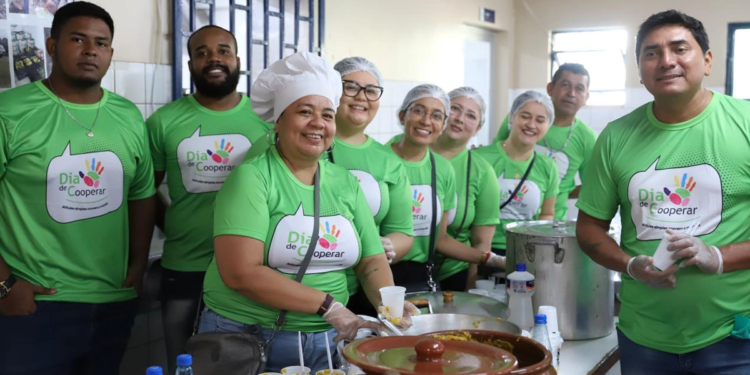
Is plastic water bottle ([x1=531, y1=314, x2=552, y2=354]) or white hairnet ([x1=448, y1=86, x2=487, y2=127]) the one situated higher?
white hairnet ([x1=448, y1=86, x2=487, y2=127])

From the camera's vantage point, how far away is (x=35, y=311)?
2.67 metres

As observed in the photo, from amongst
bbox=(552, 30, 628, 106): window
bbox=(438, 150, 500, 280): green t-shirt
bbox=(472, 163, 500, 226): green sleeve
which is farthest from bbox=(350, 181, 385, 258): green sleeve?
bbox=(552, 30, 628, 106): window

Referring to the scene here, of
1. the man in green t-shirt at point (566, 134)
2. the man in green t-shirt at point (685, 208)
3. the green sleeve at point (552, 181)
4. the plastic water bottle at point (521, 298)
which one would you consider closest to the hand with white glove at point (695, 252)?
the man in green t-shirt at point (685, 208)

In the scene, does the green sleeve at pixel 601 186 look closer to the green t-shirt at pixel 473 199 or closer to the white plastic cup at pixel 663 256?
the white plastic cup at pixel 663 256

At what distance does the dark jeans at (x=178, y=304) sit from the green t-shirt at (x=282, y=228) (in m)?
0.81

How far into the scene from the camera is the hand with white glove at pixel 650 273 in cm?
214

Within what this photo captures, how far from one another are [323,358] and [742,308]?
1.22m

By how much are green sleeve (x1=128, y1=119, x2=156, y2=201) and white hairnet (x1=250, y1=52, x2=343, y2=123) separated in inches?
25.6

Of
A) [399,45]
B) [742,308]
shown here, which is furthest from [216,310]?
[399,45]

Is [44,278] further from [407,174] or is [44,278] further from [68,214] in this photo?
[407,174]

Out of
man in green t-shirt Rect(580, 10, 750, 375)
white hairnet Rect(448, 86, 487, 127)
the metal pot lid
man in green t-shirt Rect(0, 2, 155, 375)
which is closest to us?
the metal pot lid

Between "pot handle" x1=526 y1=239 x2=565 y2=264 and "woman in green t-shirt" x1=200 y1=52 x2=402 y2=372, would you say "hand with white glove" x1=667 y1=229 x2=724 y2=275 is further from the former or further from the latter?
"woman in green t-shirt" x1=200 y1=52 x2=402 y2=372

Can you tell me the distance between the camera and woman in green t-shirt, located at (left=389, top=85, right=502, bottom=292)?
3.15 metres

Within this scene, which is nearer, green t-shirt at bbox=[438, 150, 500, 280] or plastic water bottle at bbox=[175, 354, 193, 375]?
plastic water bottle at bbox=[175, 354, 193, 375]
